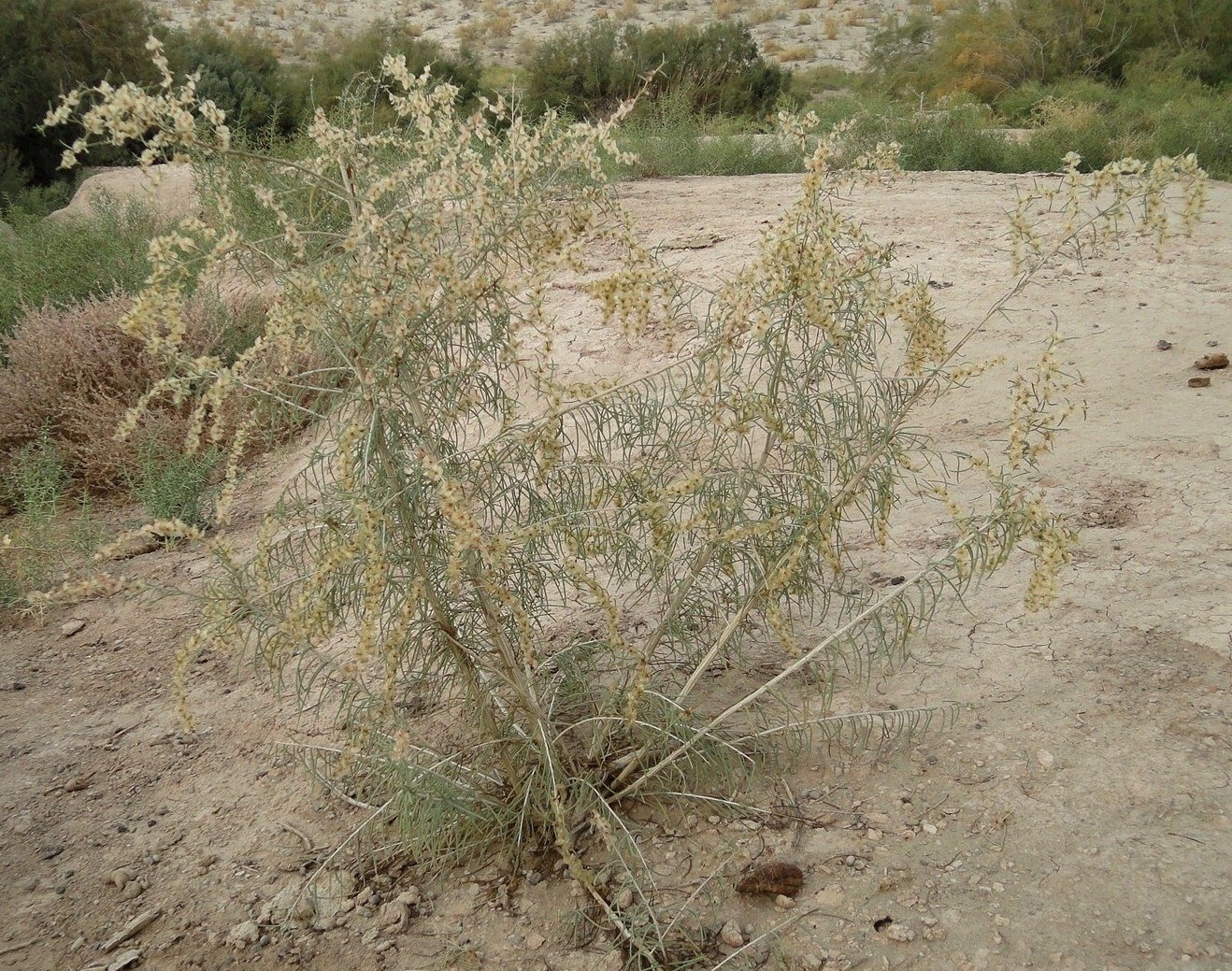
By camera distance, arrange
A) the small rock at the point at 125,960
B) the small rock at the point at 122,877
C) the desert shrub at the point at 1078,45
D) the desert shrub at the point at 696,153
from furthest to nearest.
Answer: the desert shrub at the point at 1078,45, the desert shrub at the point at 696,153, the small rock at the point at 122,877, the small rock at the point at 125,960

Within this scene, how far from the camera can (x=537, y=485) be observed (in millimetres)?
2908

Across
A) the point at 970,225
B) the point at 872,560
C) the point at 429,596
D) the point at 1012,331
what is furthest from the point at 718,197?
the point at 429,596

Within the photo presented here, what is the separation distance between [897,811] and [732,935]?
1.86ft

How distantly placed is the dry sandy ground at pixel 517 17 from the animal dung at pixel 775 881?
23.1m

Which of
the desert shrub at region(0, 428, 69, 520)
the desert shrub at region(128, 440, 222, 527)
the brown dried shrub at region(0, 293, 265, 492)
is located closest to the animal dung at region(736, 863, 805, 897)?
the desert shrub at region(128, 440, 222, 527)

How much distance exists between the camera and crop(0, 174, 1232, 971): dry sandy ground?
2.51m

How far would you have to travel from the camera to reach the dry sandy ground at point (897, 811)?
8.23 feet

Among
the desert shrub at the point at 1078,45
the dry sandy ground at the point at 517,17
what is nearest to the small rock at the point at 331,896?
the desert shrub at the point at 1078,45

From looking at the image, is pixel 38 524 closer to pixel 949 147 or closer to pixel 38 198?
pixel 949 147

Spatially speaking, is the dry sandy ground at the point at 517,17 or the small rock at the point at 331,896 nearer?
the small rock at the point at 331,896

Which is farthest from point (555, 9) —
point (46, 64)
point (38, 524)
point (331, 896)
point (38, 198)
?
point (331, 896)

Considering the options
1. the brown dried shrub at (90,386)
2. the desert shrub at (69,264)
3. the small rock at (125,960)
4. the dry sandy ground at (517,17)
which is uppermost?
the dry sandy ground at (517,17)

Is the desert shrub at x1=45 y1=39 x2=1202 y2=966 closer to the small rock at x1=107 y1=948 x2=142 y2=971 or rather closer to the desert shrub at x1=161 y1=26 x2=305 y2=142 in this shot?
the small rock at x1=107 y1=948 x2=142 y2=971

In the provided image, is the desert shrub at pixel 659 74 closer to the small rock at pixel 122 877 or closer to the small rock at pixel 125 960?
the small rock at pixel 122 877
